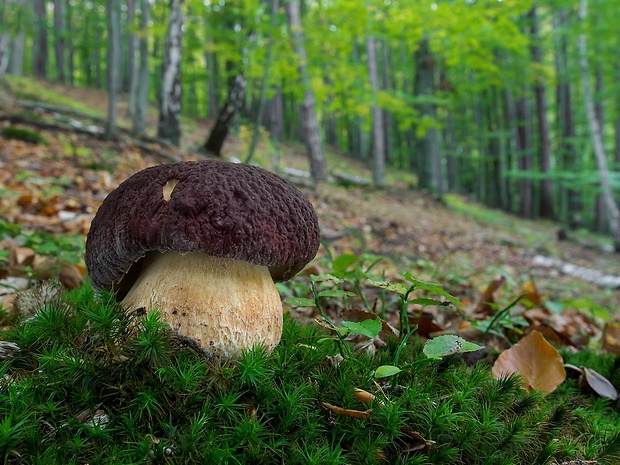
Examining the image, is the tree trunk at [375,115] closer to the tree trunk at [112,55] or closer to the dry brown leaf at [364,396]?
the tree trunk at [112,55]

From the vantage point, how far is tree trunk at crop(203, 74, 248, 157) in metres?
11.9

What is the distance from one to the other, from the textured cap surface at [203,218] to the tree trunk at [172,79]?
9.92 m

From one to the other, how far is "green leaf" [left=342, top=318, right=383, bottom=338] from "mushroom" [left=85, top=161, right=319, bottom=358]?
350 mm

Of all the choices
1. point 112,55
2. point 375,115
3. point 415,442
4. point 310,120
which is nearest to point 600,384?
point 415,442

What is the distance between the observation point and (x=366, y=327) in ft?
5.70

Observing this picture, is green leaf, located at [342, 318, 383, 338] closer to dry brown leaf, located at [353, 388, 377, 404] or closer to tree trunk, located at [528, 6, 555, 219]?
dry brown leaf, located at [353, 388, 377, 404]

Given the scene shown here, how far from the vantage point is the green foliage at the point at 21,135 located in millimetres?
7558

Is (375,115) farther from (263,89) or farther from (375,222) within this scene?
(375,222)

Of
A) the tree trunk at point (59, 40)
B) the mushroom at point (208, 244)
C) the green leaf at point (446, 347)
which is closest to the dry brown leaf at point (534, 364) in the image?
the green leaf at point (446, 347)

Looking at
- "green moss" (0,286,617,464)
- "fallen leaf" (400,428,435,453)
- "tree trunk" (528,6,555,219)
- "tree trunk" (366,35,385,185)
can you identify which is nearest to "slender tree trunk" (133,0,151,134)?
"tree trunk" (366,35,385,185)

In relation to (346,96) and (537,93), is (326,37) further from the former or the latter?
(537,93)

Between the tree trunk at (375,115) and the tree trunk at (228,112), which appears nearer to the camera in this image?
the tree trunk at (228,112)

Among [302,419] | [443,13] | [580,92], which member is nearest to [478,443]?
[302,419]

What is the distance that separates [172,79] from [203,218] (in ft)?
33.8
